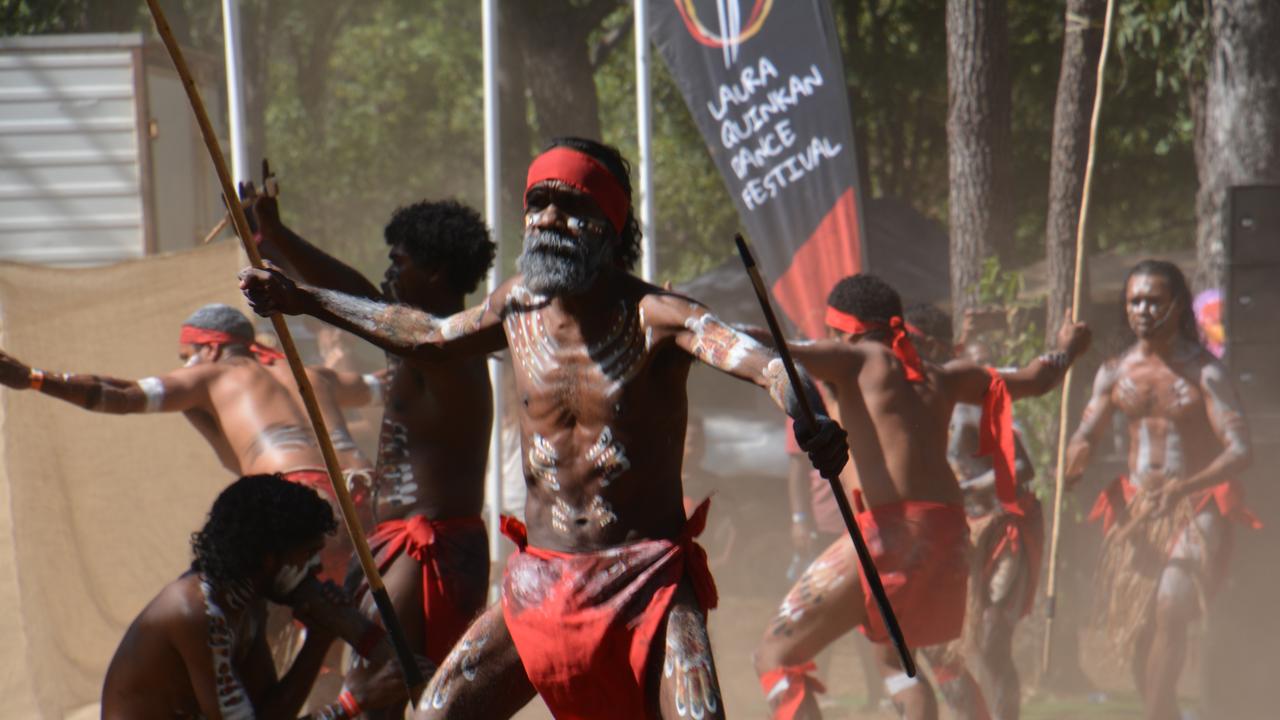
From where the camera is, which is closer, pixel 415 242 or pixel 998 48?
pixel 415 242

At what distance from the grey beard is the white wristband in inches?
109

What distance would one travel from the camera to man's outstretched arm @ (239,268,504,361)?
13.1ft

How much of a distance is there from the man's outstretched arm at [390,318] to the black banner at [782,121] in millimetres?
4363

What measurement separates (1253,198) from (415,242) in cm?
503

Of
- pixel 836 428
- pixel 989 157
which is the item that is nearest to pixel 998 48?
pixel 989 157

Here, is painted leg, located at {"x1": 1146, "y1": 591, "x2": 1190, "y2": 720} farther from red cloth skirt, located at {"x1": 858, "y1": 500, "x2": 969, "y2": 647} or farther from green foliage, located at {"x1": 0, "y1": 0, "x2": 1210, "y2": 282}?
green foliage, located at {"x1": 0, "y1": 0, "x2": 1210, "y2": 282}

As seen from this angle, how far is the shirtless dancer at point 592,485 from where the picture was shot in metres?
3.71

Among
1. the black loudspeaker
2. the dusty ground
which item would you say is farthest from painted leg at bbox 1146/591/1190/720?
the black loudspeaker

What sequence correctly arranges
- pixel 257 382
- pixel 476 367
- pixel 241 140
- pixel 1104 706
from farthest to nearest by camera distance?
pixel 1104 706 → pixel 241 140 → pixel 257 382 → pixel 476 367

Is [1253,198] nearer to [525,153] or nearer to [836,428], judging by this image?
[836,428]

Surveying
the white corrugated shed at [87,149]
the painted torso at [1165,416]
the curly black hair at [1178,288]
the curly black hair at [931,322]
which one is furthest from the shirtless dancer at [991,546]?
the white corrugated shed at [87,149]

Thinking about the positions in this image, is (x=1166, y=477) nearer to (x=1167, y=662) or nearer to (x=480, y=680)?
(x=1167, y=662)

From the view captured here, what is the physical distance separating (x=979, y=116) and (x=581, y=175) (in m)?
7.69

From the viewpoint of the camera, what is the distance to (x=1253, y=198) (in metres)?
8.06
